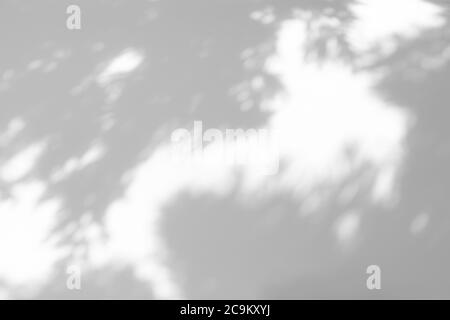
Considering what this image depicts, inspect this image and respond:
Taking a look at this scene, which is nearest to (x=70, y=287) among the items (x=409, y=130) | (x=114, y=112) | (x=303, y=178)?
(x=114, y=112)

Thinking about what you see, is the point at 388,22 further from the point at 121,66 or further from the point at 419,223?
the point at 121,66

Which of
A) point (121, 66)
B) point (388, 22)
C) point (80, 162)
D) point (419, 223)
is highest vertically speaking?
point (388, 22)

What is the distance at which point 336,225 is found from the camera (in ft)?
10.7

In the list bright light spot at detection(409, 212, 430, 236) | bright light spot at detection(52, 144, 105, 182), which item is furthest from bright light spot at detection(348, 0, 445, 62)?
bright light spot at detection(52, 144, 105, 182)

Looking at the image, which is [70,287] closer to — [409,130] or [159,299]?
[159,299]

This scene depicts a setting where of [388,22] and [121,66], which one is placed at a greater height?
[388,22]

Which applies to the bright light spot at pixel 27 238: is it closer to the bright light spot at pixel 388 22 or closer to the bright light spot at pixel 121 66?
the bright light spot at pixel 121 66

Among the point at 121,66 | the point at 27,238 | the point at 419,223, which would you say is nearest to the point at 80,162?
the point at 27,238

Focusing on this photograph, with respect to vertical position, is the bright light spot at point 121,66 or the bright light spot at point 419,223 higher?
the bright light spot at point 121,66

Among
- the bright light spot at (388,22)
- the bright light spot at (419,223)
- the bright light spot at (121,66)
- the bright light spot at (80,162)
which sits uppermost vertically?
the bright light spot at (388,22)

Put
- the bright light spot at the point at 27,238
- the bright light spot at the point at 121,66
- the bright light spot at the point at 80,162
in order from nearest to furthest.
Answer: the bright light spot at the point at 27,238, the bright light spot at the point at 80,162, the bright light spot at the point at 121,66

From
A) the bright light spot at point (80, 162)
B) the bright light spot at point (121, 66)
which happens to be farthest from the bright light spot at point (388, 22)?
the bright light spot at point (80, 162)

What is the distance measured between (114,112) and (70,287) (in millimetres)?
1153

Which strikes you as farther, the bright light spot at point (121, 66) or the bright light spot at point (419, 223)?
the bright light spot at point (121, 66)
